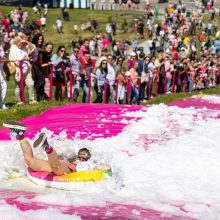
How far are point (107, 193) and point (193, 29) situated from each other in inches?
1297

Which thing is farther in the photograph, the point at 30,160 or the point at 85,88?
the point at 85,88

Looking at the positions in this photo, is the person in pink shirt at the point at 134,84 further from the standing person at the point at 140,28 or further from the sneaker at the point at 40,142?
the standing person at the point at 140,28

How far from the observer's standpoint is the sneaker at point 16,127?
728 centimetres

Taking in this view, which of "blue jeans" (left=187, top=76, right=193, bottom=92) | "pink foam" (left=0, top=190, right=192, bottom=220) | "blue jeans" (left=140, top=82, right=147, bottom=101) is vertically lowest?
"blue jeans" (left=187, top=76, right=193, bottom=92)

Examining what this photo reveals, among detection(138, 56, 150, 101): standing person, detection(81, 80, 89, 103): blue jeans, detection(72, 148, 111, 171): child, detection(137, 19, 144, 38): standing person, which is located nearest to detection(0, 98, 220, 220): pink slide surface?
detection(72, 148, 111, 171): child

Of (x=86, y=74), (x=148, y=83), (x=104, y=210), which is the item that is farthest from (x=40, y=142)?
(x=148, y=83)

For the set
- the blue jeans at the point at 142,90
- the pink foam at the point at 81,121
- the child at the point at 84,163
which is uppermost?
the child at the point at 84,163

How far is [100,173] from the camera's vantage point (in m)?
7.21

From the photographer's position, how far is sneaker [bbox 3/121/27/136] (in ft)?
23.9

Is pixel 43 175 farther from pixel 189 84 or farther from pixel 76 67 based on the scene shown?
pixel 189 84

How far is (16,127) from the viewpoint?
7.33 meters

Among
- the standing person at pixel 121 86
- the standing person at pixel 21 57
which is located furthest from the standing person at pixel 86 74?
the standing person at pixel 21 57

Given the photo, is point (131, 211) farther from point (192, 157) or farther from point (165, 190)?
point (192, 157)

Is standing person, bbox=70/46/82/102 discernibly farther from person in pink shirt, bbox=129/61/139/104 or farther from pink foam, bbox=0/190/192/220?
pink foam, bbox=0/190/192/220
